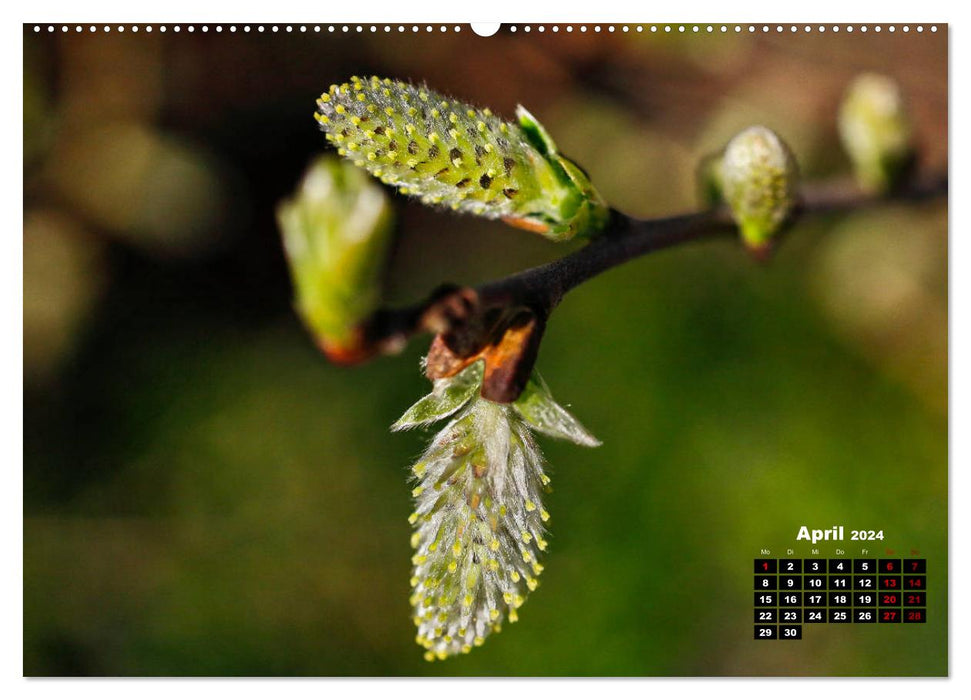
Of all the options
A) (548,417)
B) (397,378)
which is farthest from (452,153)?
(397,378)

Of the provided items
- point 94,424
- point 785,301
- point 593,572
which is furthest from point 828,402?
point 94,424

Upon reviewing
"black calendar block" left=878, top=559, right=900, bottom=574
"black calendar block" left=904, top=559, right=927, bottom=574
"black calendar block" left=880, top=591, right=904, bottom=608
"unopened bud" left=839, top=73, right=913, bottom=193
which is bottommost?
"black calendar block" left=880, top=591, right=904, bottom=608

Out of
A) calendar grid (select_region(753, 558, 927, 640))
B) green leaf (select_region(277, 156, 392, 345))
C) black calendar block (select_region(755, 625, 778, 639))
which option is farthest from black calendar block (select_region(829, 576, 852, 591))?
green leaf (select_region(277, 156, 392, 345))

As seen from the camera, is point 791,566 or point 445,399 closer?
point 445,399

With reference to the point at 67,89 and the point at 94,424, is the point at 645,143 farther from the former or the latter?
the point at 94,424

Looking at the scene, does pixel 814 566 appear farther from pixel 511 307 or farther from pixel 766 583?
pixel 511 307

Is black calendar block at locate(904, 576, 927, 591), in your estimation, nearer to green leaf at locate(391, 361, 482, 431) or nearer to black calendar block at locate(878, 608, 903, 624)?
black calendar block at locate(878, 608, 903, 624)
